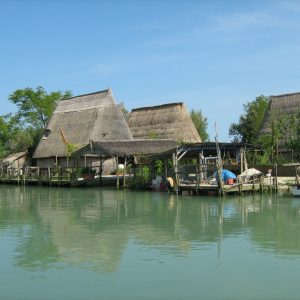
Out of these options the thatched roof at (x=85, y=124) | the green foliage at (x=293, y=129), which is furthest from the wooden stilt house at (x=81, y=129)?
the green foliage at (x=293, y=129)

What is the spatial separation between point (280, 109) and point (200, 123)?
17.5m

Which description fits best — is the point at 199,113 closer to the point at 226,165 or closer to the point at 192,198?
the point at 226,165

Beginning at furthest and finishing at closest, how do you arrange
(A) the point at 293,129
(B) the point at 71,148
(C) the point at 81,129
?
1. (C) the point at 81,129
2. (B) the point at 71,148
3. (A) the point at 293,129

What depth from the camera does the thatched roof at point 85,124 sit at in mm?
45781

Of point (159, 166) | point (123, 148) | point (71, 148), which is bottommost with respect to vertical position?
point (159, 166)

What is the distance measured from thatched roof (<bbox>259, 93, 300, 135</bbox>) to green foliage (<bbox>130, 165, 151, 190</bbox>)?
14893mm

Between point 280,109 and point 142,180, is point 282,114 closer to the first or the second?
point 280,109

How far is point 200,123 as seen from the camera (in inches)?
2426

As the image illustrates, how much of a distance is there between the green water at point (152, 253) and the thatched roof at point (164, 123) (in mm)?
25742

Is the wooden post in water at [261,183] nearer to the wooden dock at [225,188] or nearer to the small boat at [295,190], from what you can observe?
the wooden dock at [225,188]

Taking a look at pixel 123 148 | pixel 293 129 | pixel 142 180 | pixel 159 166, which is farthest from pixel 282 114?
pixel 142 180

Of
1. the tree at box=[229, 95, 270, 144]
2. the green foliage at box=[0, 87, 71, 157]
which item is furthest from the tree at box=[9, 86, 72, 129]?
the tree at box=[229, 95, 270, 144]

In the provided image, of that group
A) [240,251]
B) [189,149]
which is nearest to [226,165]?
[189,149]

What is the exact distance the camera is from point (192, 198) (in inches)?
1027
